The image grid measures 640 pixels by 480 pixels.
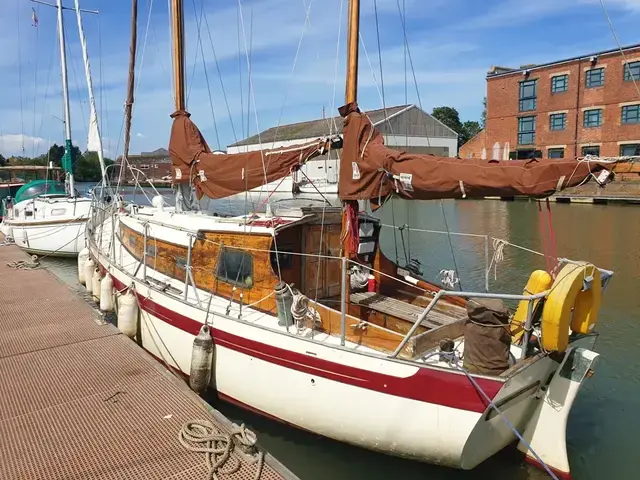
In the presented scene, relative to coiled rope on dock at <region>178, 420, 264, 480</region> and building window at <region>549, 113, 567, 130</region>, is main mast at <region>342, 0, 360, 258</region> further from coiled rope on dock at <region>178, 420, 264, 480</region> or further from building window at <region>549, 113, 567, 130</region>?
building window at <region>549, 113, 567, 130</region>

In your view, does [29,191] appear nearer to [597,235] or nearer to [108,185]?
[108,185]

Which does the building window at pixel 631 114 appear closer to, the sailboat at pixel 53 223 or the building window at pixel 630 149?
the building window at pixel 630 149

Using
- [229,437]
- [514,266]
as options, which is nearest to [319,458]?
[229,437]

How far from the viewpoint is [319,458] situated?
5.84m

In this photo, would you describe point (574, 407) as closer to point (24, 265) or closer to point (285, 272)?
point (285, 272)

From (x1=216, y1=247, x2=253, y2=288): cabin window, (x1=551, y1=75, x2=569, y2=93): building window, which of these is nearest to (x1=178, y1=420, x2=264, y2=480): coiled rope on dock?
(x1=216, y1=247, x2=253, y2=288): cabin window

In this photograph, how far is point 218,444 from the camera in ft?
15.8

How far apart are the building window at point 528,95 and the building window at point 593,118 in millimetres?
4372

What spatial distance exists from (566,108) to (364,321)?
4155 cm

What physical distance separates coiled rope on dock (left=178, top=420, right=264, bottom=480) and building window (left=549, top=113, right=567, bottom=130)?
43.2 metres

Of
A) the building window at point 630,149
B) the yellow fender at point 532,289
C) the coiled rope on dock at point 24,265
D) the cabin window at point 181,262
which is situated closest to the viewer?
the yellow fender at point 532,289

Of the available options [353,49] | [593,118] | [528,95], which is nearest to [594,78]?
[593,118]

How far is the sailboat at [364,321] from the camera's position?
4.68 metres

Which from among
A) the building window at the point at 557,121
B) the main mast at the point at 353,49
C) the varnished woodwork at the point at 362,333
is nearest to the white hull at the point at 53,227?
the main mast at the point at 353,49
